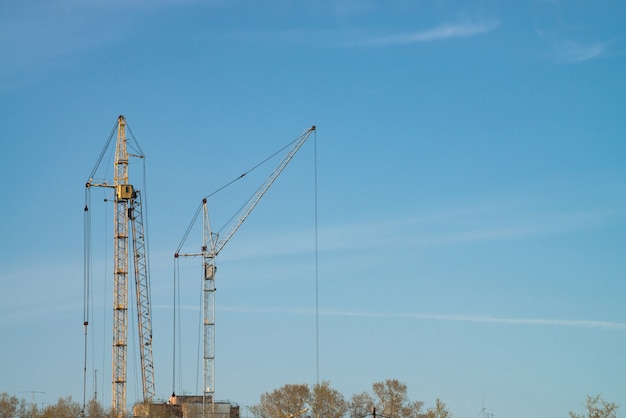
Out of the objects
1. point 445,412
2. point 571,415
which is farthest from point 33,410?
point 571,415

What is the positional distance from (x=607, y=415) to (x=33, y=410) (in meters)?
116

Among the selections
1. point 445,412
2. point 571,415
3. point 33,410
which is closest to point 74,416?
point 33,410

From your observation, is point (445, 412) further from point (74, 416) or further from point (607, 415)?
point (74, 416)

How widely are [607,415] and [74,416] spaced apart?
A: 10723 cm

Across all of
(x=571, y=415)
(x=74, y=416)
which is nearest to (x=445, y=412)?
(x=571, y=415)

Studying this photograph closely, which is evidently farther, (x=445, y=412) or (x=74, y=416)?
(x=74, y=416)

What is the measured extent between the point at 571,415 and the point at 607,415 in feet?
16.3

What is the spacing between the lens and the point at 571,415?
139750mm

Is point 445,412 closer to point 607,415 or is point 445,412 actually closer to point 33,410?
point 607,415

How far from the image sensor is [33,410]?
199m

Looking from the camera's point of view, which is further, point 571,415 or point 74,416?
point 74,416

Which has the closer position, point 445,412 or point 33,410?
point 445,412

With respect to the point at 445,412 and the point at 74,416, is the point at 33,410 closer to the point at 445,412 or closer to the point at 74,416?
the point at 74,416

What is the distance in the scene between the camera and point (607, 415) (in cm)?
13762
